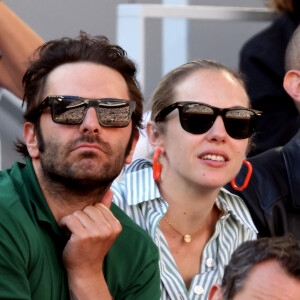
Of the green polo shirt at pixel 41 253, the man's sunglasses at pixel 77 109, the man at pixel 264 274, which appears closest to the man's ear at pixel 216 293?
the man at pixel 264 274

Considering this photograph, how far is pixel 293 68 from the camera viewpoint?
3834 mm

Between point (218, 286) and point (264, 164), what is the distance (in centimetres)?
124

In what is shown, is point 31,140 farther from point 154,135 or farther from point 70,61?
point 154,135

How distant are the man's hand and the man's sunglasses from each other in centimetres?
30

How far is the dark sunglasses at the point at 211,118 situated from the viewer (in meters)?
2.98

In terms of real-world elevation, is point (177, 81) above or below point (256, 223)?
above

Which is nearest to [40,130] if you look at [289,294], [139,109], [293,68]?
[139,109]

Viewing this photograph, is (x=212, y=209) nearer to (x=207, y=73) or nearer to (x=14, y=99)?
(x=207, y=73)

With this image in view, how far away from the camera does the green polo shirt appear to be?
7.72ft

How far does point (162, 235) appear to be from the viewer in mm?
3084

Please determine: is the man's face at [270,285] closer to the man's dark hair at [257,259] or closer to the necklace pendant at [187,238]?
the man's dark hair at [257,259]

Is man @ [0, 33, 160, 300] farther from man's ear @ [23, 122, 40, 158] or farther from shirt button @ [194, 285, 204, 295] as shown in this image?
shirt button @ [194, 285, 204, 295]

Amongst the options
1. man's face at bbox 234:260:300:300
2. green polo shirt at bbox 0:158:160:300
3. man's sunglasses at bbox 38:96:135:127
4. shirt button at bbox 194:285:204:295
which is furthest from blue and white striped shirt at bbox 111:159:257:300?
man's face at bbox 234:260:300:300

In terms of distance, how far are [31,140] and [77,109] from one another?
0.24 meters
